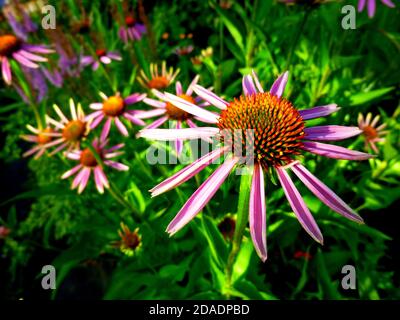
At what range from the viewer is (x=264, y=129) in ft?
2.48

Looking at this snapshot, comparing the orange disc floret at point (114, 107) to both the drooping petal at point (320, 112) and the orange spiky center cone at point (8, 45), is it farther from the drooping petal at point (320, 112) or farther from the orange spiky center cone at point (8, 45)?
the drooping petal at point (320, 112)

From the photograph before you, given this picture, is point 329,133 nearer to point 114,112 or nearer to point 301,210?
point 301,210

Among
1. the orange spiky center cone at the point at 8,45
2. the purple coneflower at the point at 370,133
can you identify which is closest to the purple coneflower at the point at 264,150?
the purple coneflower at the point at 370,133

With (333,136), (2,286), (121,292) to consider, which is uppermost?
(333,136)

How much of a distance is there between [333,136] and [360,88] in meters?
1.06

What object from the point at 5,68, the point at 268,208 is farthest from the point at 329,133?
the point at 5,68

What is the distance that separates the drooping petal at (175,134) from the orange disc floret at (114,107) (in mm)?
625

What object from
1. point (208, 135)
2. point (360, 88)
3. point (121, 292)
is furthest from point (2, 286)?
point (360, 88)

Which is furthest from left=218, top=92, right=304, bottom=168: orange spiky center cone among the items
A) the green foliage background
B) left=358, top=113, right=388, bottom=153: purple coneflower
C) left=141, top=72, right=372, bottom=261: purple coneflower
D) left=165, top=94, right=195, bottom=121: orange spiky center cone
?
left=358, top=113, right=388, bottom=153: purple coneflower

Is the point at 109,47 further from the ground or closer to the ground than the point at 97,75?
further from the ground
